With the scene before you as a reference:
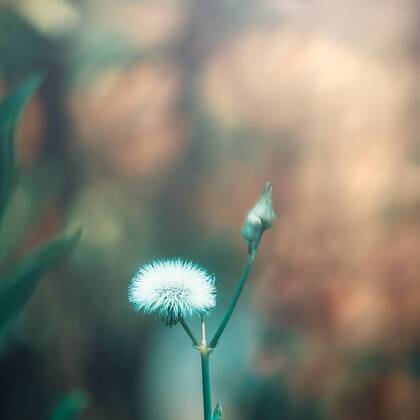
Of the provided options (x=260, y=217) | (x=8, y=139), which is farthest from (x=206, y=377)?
(x=8, y=139)

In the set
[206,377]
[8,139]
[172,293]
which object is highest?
[8,139]

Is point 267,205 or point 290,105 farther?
point 290,105

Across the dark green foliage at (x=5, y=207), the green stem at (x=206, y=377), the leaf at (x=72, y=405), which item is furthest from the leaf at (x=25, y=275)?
the green stem at (x=206, y=377)

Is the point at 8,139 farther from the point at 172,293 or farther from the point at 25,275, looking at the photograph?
the point at 172,293

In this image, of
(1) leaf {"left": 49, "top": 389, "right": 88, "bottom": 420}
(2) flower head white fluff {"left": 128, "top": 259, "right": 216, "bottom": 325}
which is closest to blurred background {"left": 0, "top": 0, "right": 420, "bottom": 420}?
(1) leaf {"left": 49, "top": 389, "right": 88, "bottom": 420}

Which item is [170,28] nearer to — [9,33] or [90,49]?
[90,49]

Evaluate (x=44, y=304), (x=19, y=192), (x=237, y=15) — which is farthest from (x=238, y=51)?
(x=44, y=304)

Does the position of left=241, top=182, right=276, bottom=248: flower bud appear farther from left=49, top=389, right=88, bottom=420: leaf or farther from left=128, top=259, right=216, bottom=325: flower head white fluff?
left=49, top=389, right=88, bottom=420: leaf
